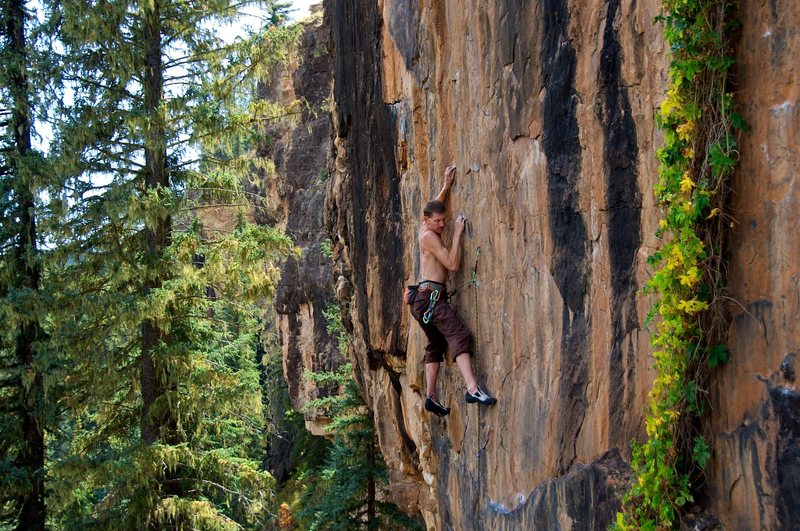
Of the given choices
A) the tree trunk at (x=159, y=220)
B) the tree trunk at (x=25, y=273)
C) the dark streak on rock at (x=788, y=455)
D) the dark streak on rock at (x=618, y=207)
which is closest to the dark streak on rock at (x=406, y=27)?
the dark streak on rock at (x=618, y=207)

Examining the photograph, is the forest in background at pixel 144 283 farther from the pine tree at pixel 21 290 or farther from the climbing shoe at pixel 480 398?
the climbing shoe at pixel 480 398

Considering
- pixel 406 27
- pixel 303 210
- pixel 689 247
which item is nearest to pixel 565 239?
pixel 689 247

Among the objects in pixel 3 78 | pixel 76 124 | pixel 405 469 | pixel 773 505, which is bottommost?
pixel 405 469

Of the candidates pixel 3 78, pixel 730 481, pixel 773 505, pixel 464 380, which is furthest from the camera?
pixel 3 78

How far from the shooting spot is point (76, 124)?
487 inches

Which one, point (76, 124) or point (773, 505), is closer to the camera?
point (773, 505)

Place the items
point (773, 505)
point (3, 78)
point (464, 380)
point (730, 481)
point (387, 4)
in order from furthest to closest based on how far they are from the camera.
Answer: point (3, 78), point (387, 4), point (464, 380), point (730, 481), point (773, 505)

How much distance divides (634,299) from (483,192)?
75.7 inches

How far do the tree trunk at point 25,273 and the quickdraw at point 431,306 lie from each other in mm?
9024

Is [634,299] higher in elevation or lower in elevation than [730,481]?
higher

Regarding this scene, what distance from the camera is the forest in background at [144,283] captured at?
12391mm

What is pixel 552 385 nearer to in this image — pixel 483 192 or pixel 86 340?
pixel 483 192

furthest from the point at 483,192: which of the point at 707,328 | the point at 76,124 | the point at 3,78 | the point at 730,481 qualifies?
the point at 3,78

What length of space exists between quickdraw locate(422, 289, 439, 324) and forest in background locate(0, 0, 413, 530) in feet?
21.1
